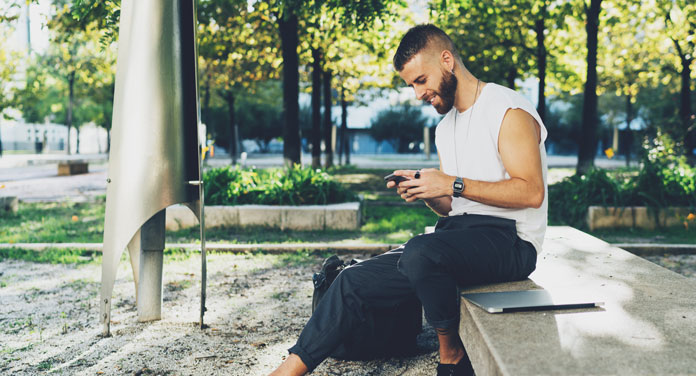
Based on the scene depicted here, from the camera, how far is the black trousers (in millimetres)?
2678

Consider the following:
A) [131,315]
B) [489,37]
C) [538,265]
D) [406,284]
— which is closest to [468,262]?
[406,284]

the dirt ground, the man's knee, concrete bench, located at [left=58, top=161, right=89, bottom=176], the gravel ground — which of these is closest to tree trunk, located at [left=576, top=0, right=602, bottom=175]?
the gravel ground

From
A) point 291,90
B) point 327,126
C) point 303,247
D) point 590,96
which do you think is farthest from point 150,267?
point 327,126

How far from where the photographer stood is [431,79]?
305 cm

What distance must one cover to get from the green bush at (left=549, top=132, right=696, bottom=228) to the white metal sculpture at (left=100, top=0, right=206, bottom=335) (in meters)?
6.32

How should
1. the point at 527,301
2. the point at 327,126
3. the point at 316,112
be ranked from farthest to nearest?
the point at 327,126
the point at 316,112
the point at 527,301

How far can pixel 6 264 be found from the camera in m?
6.03

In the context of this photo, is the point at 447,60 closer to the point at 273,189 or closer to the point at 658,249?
the point at 658,249

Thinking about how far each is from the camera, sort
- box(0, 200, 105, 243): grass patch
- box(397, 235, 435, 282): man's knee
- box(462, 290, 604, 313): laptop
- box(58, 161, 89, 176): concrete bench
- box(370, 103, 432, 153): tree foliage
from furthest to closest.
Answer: box(370, 103, 432, 153): tree foliage, box(58, 161, 89, 176): concrete bench, box(0, 200, 105, 243): grass patch, box(397, 235, 435, 282): man's knee, box(462, 290, 604, 313): laptop

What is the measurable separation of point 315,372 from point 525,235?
138 cm

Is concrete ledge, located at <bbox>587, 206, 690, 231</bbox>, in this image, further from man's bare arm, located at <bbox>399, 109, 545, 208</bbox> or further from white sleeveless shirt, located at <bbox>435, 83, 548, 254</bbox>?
man's bare arm, located at <bbox>399, 109, 545, 208</bbox>

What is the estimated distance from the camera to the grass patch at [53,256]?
6152 mm

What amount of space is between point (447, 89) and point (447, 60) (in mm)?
150

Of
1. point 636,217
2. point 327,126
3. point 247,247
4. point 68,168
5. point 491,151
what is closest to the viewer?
point 491,151
